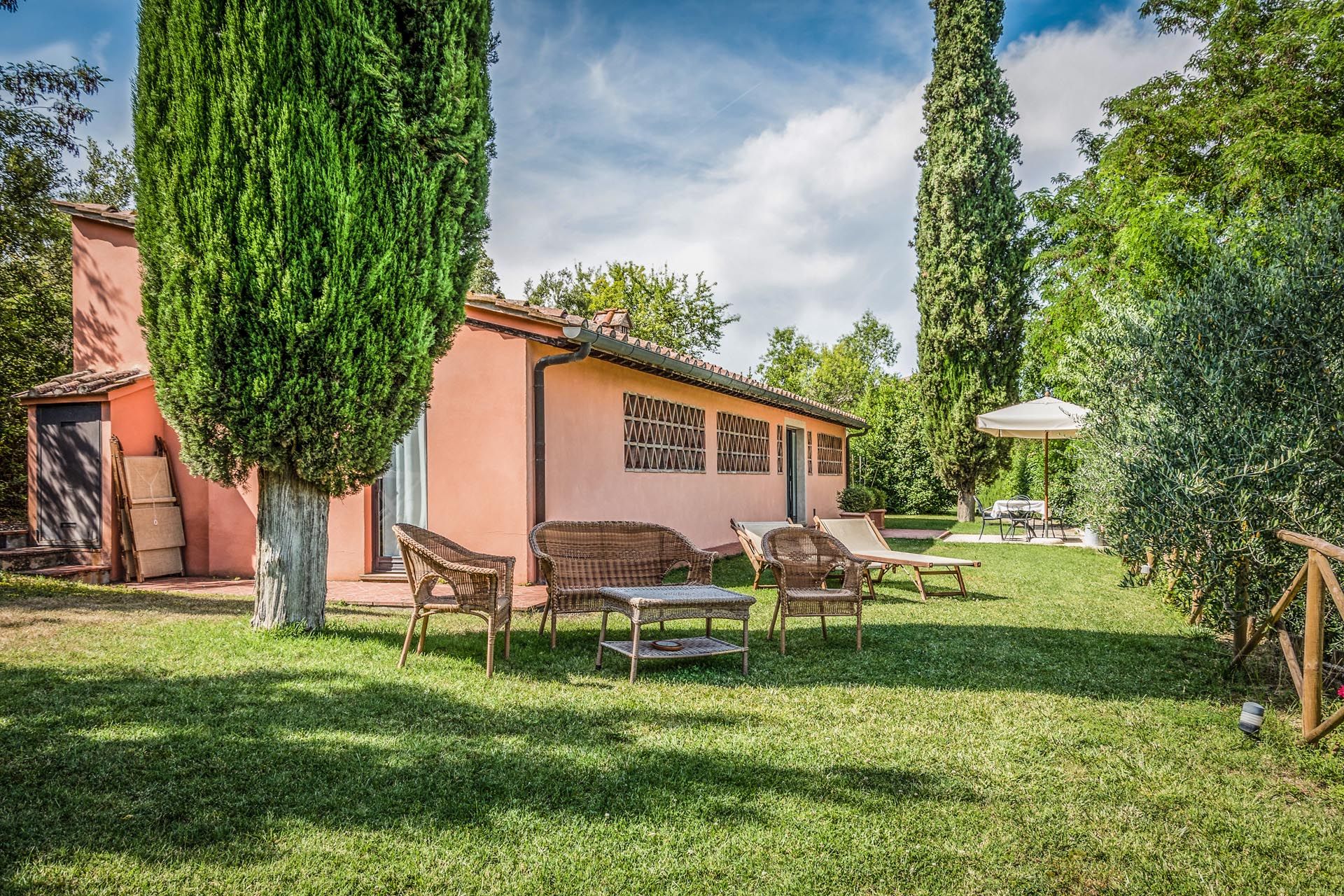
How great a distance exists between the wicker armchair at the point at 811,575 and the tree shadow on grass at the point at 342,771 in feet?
6.16

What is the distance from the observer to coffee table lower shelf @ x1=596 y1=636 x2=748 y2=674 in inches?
206

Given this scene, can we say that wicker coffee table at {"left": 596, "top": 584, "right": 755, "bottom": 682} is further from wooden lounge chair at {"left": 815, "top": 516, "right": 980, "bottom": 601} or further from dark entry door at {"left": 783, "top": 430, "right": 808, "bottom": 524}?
dark entry door at {"left": 783, "top": 430, "right": 808, "bottom": 524}

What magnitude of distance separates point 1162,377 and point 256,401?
248 inches

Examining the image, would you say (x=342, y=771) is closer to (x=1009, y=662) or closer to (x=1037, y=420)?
(x=1009, y=662)

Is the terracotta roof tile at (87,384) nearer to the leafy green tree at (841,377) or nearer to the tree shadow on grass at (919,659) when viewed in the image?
the tree shadow on grass at (919,659)

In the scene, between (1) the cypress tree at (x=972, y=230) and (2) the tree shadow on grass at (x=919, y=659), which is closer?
(2) the tree shadow on grass at (x=919, y=659)

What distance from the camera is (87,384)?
9.30 meters

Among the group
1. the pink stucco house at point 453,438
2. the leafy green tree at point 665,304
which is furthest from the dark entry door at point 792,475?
the leafy green tree at point 665,304

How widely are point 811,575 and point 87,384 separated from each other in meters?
8.87

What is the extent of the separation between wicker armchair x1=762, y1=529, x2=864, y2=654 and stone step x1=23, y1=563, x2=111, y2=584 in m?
7.91

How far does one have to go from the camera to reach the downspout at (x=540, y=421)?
→ 27.4 ft

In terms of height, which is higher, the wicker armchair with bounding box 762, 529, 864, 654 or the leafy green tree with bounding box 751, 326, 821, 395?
the leafy green tree with bounding box 751, 326, 821, 395

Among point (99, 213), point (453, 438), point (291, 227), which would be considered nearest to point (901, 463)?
point (453, 438)

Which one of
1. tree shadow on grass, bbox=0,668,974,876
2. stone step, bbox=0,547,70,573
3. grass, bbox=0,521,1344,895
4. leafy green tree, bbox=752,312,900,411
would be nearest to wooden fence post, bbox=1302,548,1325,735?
grass, bbox=0,521,1344,895
